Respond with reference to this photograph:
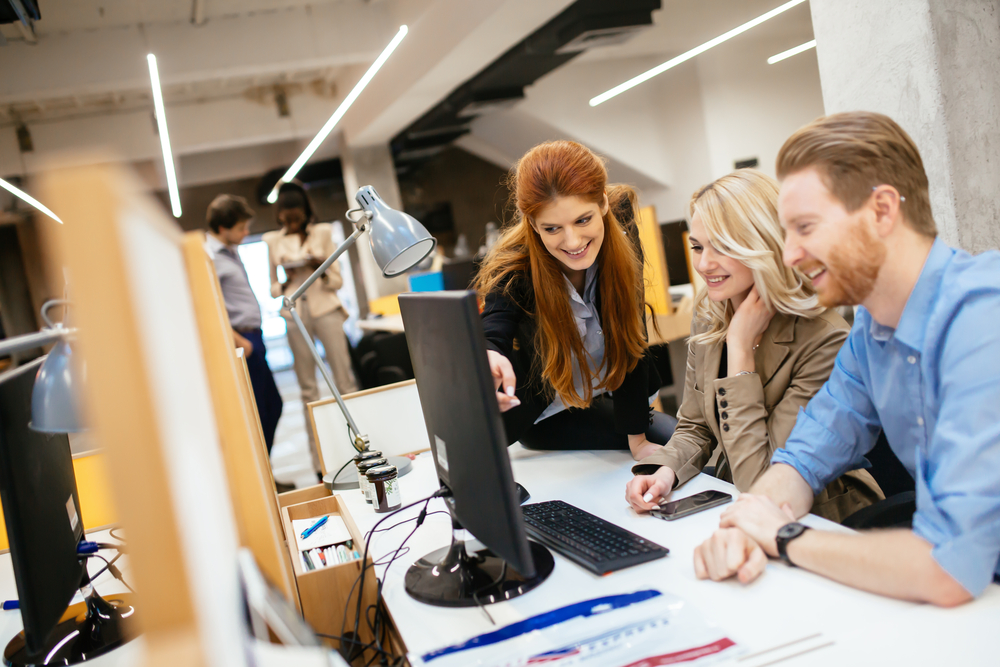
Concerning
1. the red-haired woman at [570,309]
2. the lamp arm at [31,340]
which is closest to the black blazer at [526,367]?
the red-haired woman at [570,309]

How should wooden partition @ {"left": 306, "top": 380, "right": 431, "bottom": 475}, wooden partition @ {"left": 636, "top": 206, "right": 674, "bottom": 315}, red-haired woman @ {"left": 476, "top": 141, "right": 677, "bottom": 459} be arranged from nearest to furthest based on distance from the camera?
red-haired woman @ {"left": 476, "top": 141, "right": 677, "bottom": 459} < wooden partition @ {"left": 306, "top": 380, "right": 431, "bottom": 475} < wooden partition @ {"left": 636, "top": 206, "right": 674, "bottom": 315}

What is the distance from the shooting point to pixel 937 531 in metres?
0.88

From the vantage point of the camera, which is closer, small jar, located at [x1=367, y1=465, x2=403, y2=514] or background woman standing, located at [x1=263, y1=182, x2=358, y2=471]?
small jar, located at [x1=367, y1=465, x2=403, y2=514]

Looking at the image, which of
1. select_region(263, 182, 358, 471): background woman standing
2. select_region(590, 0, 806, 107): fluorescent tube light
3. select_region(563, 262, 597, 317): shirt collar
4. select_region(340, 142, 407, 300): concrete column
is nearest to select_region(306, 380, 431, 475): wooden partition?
select_region(563, 262, 597, 317): shirt collar

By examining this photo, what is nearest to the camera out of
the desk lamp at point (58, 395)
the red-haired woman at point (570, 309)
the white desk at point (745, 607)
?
the white desk at point (745, 607)

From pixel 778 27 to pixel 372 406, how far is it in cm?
751

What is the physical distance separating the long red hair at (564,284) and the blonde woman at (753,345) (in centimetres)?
24

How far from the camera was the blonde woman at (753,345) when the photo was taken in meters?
1.42

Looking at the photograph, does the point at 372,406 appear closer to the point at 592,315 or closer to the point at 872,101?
the point at 592,315

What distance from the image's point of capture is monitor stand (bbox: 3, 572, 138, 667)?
1.12 m

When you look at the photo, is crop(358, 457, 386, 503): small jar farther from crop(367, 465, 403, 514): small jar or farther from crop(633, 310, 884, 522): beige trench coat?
crop(633, 310, 884, 522): beige trench coat

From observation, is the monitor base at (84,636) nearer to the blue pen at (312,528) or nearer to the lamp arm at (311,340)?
the blue pen at (312,528)

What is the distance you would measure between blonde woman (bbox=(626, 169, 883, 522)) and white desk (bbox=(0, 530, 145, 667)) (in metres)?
0.87

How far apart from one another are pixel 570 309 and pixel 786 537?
855mm
